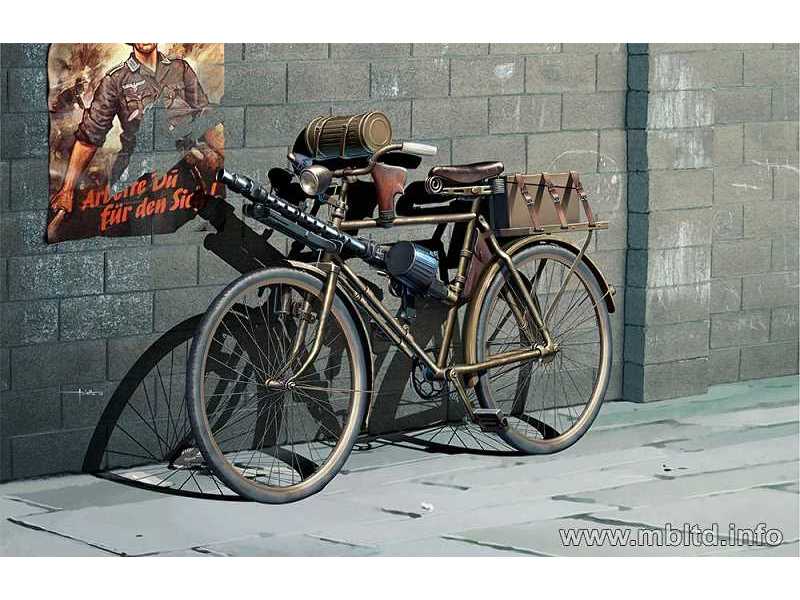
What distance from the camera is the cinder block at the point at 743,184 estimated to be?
9414 millimetres

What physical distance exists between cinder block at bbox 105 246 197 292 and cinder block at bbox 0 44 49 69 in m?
0.86

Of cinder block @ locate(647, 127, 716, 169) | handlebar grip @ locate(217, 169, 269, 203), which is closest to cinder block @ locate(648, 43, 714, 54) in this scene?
cinder block @ locate(647, 127, 716, 169)

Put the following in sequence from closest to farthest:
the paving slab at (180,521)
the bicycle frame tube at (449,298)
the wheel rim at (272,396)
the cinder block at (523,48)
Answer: the paving slab at (180,521) < the bicycle frame tube at (449,298) < the wheel rim at (272,396) < the cinder block at (523,48)

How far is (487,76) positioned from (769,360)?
2.58m

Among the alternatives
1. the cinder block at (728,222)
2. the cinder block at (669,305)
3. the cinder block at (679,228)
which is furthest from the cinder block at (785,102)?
the cinder block at (669,305)

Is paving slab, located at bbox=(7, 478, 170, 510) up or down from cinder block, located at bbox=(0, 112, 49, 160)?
down

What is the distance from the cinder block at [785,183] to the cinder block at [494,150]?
1897 mm

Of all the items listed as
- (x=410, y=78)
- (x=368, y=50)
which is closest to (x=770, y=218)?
(x=410, y=78)

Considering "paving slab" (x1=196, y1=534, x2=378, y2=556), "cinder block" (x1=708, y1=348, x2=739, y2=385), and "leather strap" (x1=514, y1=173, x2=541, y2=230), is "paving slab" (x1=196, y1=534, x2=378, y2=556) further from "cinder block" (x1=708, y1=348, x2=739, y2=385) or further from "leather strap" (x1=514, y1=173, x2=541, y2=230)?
"cinder block" (x1=708, y1=348, x2=739, y2=385)

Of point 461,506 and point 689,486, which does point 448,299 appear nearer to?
point 461,506

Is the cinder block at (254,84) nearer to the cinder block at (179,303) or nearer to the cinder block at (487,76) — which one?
the cinder block at (179,303)

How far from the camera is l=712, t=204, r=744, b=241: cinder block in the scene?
30.9 ft

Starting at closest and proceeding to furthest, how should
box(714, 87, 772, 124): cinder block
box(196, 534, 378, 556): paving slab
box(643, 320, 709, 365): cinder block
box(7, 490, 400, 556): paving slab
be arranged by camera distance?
box(196, 534, 378, 556): paving slab, box(7, 490, 400, 556): paving slab, box(643, 320, 709, 365): cinder block, box(714, 87, 772, 124): cinder block

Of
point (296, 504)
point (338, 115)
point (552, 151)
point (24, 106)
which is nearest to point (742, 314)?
point (552, 151)
